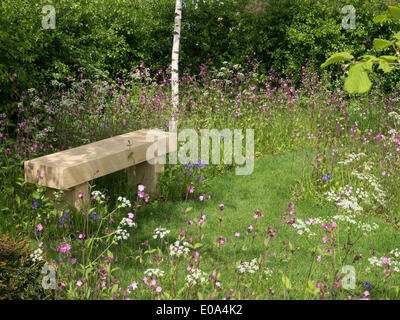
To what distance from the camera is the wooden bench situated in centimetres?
418

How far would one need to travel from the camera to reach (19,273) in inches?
107

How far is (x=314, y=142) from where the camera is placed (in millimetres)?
6590

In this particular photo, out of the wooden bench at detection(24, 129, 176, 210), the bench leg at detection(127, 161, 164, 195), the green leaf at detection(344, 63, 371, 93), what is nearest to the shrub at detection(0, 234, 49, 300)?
the wooden bench at detection(24, 129, 176, 210)

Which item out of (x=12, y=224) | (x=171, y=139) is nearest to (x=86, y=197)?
(x=12, y=224)

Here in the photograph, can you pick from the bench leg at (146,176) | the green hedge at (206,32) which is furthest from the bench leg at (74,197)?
the green hedge at (206,32)

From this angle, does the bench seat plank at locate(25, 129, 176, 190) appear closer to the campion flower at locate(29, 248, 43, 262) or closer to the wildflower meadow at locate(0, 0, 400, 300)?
the wildflower meadow at locate(0, 0, 400, 300)

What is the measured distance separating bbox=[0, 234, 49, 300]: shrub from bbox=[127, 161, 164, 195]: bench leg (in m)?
2.51

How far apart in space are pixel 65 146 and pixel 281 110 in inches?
147

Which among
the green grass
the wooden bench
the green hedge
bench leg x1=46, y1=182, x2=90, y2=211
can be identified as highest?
the green hedge

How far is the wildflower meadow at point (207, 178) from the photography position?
2.91 meters

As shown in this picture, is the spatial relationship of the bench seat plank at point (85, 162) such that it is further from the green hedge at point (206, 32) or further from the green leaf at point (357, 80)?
the green hedge at point (206, 32)

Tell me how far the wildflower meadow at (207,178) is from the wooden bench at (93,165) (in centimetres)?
8

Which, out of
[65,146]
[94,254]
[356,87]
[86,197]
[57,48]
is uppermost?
[57,48]
